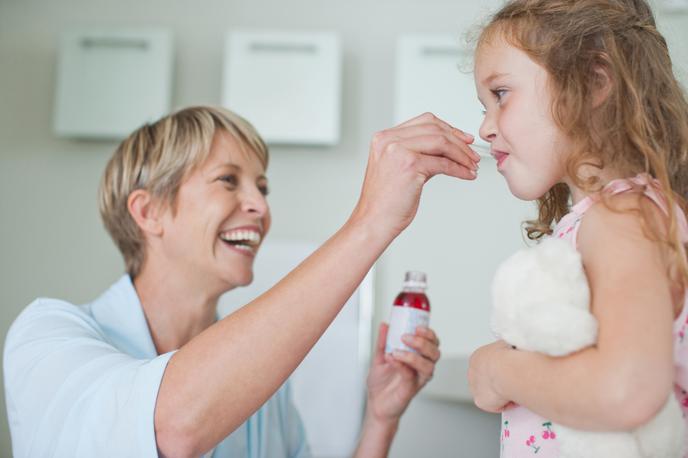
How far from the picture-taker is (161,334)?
1246 millimetres

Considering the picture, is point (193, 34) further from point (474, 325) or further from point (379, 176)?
point (379, 176)

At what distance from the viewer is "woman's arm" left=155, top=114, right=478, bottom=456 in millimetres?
771

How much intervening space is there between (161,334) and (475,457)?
29.0 inches

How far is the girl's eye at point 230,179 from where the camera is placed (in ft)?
4.25

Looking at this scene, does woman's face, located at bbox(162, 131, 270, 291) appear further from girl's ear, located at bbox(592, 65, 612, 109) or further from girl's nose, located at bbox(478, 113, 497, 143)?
girl's ear, located at bbox(592, 65, 612, 109)

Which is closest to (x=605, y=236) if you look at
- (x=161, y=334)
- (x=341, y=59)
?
(x=161, y=334)

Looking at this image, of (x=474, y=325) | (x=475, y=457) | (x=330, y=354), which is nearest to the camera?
(x=475, y=457)

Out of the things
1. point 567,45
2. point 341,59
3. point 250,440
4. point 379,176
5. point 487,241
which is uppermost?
A: point 341,59

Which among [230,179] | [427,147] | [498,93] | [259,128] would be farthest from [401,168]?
[259,128]

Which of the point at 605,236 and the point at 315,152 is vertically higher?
the point at 315,152

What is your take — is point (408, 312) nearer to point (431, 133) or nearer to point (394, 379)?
point (394, 379)

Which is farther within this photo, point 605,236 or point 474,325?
point 474,325

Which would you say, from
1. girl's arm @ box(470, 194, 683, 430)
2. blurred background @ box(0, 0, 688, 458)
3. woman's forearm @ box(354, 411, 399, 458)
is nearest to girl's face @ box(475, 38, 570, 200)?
girl's arm @ box(470, 194, 683, 430)

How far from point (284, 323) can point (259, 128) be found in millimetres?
1156
